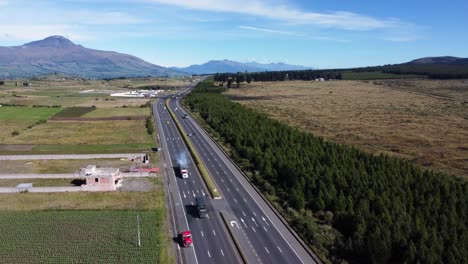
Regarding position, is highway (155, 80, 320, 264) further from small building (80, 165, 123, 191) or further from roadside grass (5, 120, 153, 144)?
roadside grass (5, 120, 153, 144)

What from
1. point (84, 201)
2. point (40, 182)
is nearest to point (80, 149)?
point (40, 182)

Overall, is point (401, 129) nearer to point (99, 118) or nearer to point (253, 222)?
point (253, 222)

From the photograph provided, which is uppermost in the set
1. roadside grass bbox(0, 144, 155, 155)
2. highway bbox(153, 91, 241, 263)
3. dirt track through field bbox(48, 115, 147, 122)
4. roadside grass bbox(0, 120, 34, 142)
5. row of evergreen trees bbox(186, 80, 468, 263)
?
row of evergreen trees bbox(186, 80, 468, 263)

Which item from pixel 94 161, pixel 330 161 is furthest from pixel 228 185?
pixel 94 161

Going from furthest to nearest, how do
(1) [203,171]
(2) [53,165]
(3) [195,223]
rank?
(2) [53,165], (1) [203,171], (3) [195,223]

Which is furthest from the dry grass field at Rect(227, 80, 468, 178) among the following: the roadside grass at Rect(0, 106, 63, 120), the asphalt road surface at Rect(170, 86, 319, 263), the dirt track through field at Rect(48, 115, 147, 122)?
the roadside grass at Rect(0, 106, 63, 120)

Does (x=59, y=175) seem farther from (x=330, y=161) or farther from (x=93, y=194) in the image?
(x=330, y=161)
